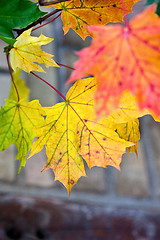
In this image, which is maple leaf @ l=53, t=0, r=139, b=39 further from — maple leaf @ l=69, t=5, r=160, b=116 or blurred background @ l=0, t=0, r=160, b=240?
blurred background @ l=0, t=0, r=160, b=240

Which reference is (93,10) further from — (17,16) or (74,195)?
(74,195)

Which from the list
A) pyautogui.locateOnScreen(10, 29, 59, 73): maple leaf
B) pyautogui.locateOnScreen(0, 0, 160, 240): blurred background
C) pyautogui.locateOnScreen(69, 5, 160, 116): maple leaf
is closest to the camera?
pyautogui.locateOnScreen(69, 5, 160, 116): maple leaf

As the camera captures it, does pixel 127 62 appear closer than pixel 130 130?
Yes

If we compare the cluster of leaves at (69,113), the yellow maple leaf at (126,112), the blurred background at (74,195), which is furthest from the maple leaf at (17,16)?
the blurred background at (74,195)

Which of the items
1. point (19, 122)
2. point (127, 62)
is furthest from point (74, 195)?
point (127, 62)

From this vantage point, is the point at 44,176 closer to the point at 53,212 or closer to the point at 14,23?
the point at 53,212

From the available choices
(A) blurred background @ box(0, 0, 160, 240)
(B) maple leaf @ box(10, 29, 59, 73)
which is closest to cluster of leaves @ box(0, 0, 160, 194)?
(B) maple leaf @ box(10, 29, 59, 73)
